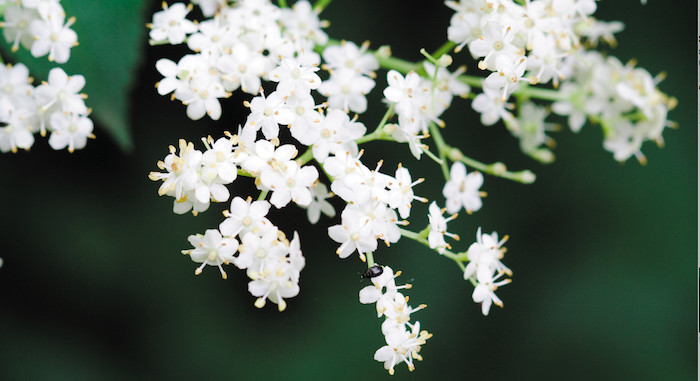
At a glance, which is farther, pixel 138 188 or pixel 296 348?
pixel 296 348

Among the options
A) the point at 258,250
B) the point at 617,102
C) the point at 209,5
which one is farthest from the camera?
the point at 617,102

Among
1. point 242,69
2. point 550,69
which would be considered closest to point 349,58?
point 242,69

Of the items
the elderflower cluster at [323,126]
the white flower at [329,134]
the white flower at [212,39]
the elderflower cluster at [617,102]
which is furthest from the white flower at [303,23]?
the elderflower cluster at [617,102]

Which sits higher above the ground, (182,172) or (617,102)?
(617,102)

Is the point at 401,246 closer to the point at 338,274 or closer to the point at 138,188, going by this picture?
the point at 338,274

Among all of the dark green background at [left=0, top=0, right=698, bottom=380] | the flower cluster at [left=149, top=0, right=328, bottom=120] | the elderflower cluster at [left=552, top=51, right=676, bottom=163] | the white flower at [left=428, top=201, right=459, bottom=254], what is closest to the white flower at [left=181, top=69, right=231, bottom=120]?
the flower cluster at [left=149, top=0, right=328, bottom=120]

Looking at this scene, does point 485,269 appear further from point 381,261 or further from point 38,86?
point 38,86

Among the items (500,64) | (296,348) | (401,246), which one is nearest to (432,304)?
(401,246)
